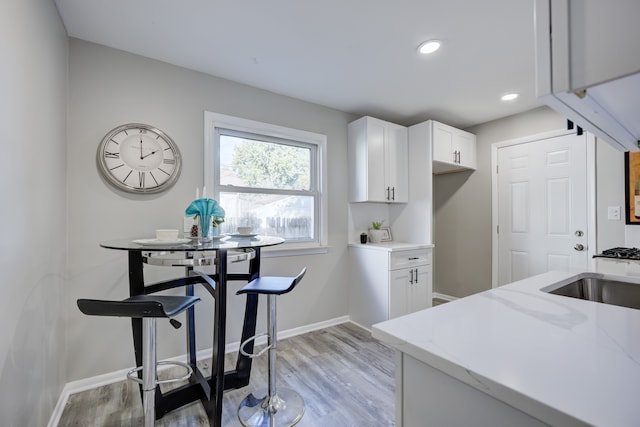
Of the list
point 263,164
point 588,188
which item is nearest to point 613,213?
point 588,188

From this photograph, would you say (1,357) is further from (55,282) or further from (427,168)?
(427,168)

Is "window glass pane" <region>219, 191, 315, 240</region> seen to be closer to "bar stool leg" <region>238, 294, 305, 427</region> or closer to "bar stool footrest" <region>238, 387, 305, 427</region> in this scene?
"bar stool leg" <region>238, 294, 305, 427</region>

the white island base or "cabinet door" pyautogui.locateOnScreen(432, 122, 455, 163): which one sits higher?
"cabinet door" pyautogui.locateOnScreen(432, 122, 455, 163)

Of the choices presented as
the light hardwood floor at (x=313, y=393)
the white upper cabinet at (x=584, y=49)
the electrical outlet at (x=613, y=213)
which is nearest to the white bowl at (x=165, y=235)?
the light hardwood floor at (x=313, y=393)

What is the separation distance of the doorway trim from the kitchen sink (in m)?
1.78

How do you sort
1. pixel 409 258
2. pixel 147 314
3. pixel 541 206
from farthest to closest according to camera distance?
1. pixel 541 206
2. pixel 409 258
3. pixel 147 314

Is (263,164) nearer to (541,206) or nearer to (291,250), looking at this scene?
(291,250)

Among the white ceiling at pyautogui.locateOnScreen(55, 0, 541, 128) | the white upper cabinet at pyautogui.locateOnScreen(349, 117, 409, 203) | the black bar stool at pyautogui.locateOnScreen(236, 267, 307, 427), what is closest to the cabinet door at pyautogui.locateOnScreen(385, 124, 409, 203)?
the white upper cabinet at pyautogui.locateOnScreen(349, 117, 409, 203)

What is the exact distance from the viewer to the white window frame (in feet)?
7.83

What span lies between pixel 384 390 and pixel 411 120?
2980 mm

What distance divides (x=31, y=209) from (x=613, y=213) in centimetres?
430

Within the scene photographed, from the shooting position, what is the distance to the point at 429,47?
2012 millimetres

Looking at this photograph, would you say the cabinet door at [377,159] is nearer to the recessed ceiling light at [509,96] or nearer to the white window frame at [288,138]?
the white window frame at [288,138]

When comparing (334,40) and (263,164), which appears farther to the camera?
(263,164)
